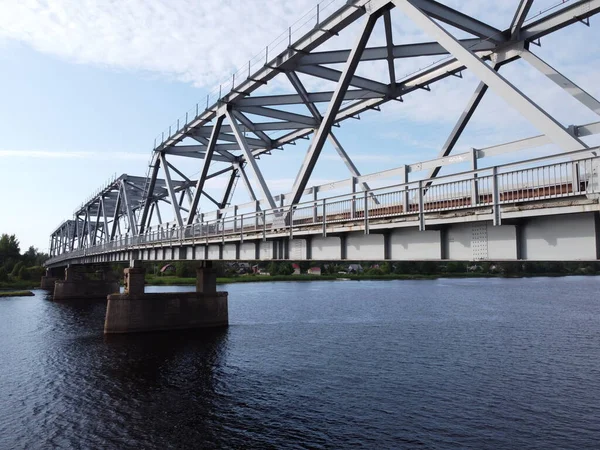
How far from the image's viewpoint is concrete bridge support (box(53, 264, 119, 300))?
246ft

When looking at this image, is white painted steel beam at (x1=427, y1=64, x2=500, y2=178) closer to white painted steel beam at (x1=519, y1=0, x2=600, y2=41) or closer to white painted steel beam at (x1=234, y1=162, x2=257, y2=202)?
white painted steel beam at (x1=519, y1=0, x2=600, y2=41)

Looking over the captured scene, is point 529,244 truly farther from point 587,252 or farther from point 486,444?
point 486,444

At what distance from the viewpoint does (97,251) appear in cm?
6325

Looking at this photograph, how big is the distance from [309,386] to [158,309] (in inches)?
809

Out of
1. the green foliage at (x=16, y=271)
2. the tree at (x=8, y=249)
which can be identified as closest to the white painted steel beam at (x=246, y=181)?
the green foliage at (x=16, y=271)

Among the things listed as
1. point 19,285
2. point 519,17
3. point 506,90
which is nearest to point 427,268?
point 19,285

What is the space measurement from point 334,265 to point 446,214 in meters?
143

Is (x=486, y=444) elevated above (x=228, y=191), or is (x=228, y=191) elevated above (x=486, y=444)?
(x=228, y=191)

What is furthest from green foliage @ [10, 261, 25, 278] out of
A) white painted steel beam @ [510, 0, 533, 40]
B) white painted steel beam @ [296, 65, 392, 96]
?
white painted steel beam @ [510, 0, 533, 40]

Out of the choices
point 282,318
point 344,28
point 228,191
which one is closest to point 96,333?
point 282,318

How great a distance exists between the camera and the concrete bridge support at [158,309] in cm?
3766

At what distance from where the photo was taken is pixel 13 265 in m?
132

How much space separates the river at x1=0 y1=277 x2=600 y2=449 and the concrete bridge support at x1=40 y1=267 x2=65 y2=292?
220 feet

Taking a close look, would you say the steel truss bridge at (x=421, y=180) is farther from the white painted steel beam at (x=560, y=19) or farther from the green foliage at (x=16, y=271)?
the green foliage at (x=16, y=271)
